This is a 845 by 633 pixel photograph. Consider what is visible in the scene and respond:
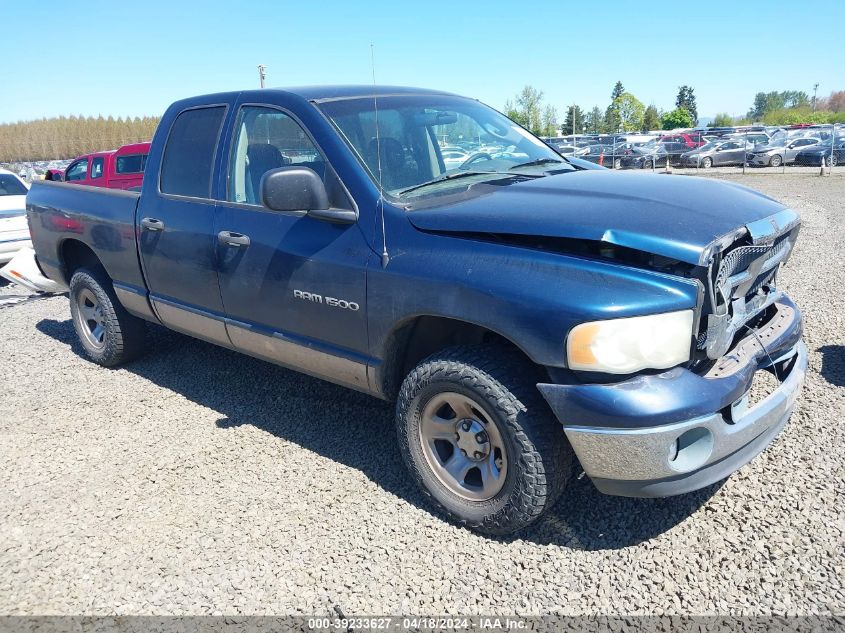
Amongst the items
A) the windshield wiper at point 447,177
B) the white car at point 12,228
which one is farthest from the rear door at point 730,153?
the windshield wiper at point 447,177

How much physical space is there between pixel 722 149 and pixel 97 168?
24281 millimetres

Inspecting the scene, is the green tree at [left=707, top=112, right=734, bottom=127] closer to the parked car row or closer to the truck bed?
the parked car row

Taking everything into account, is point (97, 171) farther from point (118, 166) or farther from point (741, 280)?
point (741, 280)

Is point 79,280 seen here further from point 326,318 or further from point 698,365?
point 698,365

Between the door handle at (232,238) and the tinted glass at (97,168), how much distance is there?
11067 millimetres

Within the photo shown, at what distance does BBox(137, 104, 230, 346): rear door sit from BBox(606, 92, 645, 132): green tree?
3301 inches

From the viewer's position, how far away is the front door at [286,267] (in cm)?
314

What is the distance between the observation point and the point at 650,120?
76125 mm

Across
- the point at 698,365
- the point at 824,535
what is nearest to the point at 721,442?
the point at 698,365

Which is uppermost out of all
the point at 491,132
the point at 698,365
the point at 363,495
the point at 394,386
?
the point at 491,132

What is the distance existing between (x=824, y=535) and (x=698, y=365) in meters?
0.95

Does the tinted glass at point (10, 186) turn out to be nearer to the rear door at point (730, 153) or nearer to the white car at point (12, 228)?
the white car at point (12, 228)

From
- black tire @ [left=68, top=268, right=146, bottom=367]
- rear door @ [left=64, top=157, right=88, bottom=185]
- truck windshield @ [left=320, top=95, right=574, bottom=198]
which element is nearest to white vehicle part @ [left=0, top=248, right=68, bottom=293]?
black tire @ [left=68, top=268, right=146, bottom=367]

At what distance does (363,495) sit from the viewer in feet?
10.8
